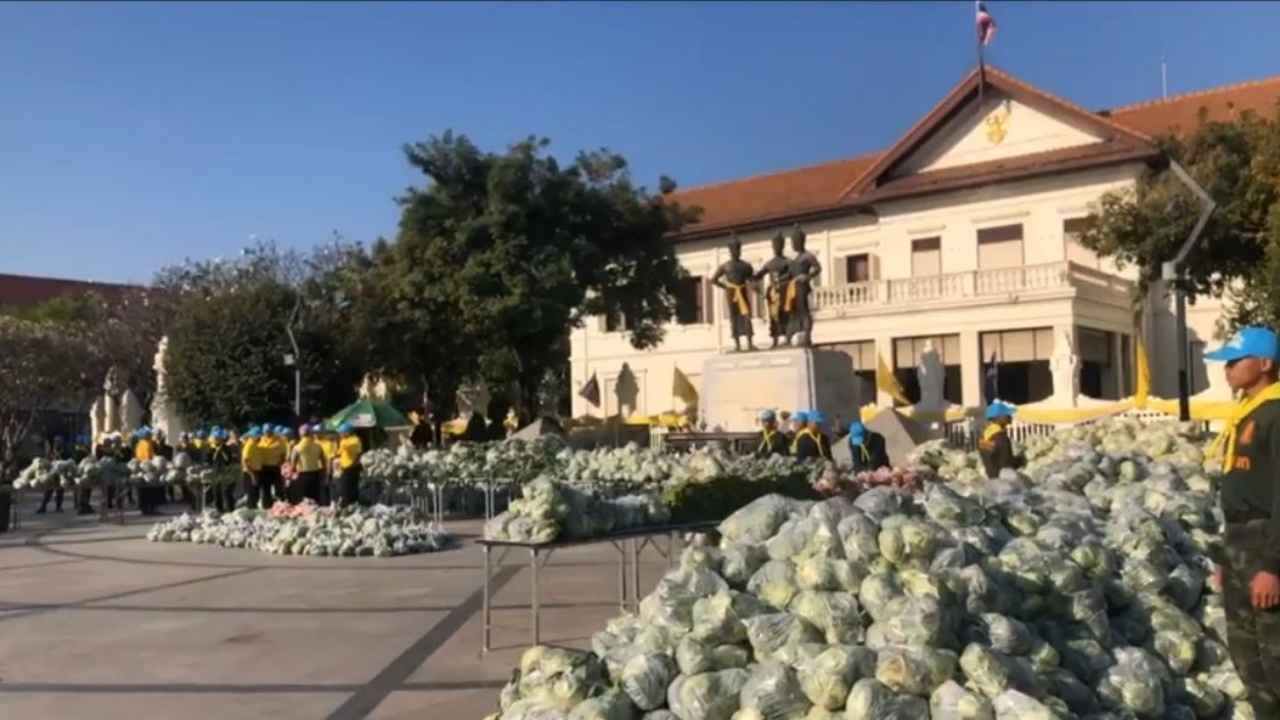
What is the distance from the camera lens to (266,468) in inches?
880

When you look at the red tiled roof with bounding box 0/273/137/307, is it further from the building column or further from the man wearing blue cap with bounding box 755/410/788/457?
the man wearing blue cap with bounding box 755/410/788/457

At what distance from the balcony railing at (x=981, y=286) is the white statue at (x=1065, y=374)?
2043 millimetres

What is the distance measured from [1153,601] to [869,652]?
2294 mm

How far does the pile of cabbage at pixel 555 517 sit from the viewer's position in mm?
8969

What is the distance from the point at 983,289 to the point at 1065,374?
439 centimetres

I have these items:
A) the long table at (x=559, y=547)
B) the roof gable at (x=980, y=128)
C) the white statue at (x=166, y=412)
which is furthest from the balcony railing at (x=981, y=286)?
the long table at (x=559, y=547)

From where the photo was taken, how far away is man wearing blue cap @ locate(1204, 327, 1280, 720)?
568 centimetres

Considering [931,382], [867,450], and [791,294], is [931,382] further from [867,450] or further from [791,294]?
[867,450]

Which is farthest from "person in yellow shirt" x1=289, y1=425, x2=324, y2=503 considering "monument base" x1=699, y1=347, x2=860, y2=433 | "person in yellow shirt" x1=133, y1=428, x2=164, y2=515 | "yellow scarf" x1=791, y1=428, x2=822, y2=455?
"yellow scarf" x1=791, y1=428, x2=822, y2=455

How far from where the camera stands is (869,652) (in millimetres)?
5516

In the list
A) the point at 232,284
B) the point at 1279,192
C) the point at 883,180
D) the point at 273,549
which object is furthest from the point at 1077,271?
the point at 232,284

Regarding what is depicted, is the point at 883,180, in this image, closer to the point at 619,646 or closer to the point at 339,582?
the point at 339,582

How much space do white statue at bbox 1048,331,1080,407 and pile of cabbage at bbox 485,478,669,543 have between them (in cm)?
2401

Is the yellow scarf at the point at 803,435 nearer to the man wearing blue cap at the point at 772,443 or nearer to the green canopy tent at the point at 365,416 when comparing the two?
the man wearing blue cap at the point at 772,443
